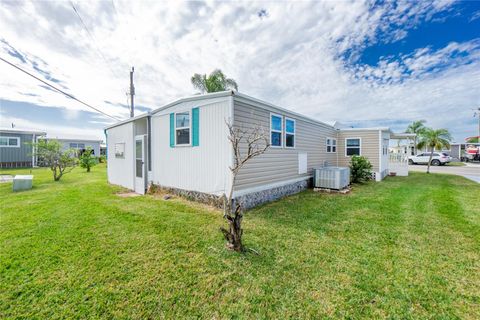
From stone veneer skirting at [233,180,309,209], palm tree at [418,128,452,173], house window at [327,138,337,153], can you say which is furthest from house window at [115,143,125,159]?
palm tree at [418,128,452,173]

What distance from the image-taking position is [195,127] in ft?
19.5

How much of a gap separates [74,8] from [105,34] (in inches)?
70.5

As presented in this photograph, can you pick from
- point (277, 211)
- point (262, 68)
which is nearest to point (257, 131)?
point (277, 211)

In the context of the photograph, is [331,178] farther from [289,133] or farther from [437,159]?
[437,159]

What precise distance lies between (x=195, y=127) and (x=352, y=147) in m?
10.0

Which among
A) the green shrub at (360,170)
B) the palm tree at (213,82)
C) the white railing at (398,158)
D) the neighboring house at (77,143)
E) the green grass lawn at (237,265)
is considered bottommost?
the green grass lawn at (237,265)

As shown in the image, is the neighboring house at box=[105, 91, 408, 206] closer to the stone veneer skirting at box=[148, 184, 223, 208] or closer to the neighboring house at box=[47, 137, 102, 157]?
the stone veneer skirting at box=[148, 184, 223, 208]

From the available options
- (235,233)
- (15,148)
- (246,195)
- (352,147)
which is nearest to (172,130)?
(246,195)

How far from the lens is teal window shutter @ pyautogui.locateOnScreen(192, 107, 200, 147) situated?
5.88 metres

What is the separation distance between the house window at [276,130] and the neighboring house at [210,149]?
3 centimetres

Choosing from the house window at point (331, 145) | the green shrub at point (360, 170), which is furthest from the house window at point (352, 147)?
the green shrub at point (360, 170)

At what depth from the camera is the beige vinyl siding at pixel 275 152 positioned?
552cm

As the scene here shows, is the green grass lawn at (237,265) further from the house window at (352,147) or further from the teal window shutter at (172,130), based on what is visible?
the house window at (352,147)

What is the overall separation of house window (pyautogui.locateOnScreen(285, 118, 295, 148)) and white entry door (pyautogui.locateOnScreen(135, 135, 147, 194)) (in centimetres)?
526
